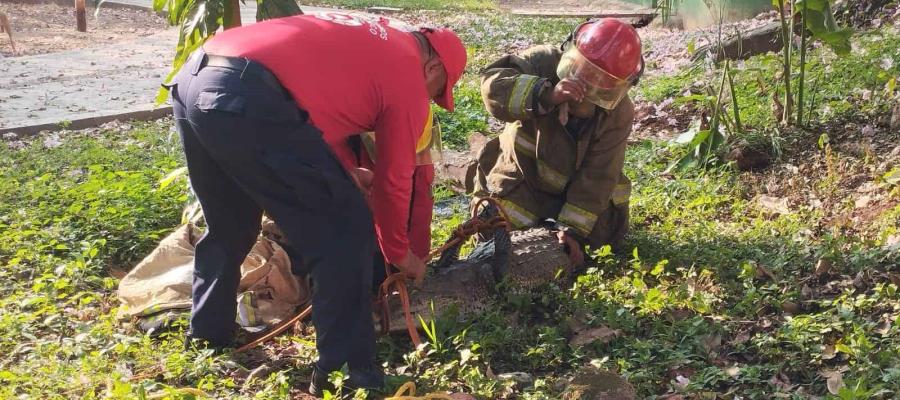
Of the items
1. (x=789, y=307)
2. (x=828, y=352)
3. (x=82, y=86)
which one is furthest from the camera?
(x=82, y=86)

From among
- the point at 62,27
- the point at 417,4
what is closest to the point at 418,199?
the point at 62,27

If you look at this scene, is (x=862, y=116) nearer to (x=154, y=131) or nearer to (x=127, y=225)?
(x=127, y=225)

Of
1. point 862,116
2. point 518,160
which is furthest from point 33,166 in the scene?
point 862,116

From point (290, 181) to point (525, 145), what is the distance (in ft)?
6.18

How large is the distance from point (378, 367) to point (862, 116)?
3.97 m

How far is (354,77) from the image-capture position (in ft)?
9.90

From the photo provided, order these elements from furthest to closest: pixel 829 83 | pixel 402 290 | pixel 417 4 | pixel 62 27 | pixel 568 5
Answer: pixel 568 5 → pixel 417 4 → pixel 62 27 → pixel 829 83 → pixel 402 290

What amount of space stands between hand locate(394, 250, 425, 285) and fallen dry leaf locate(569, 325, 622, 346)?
68 centimetres

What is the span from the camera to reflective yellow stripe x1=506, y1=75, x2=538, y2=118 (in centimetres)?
412

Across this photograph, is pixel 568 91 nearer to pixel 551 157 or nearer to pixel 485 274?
pixel 551 157

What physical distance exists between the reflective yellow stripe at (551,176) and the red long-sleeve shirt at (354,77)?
1390 mm

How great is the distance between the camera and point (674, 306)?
3.79 m

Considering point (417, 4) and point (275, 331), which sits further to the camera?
point (417, 4)

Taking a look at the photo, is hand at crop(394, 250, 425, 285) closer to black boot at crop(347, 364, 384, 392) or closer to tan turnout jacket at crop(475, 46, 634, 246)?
black boot at crop(347, 364, 384, 392)
